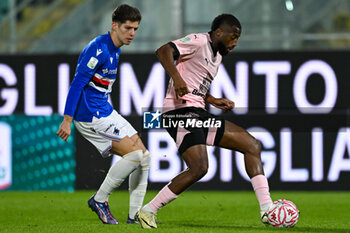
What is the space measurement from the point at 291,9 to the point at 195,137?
6.56 m

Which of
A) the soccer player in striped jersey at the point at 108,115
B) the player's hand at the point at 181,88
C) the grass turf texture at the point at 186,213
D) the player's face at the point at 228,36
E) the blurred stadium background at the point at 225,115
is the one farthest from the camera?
the blurred stadium background at the point at 225,115

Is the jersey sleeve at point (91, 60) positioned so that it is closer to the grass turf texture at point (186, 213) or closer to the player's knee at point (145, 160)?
the player's knee at point (145, 160)

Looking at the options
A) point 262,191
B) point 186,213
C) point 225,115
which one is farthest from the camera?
point 225,115

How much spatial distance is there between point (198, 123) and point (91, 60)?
1.04 meters

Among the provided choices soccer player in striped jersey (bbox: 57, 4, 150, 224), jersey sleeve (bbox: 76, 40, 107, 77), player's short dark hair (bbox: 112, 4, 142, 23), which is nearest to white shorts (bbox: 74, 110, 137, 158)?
soccer player in striped jersey (bbox: 57, 4, 150, 224)

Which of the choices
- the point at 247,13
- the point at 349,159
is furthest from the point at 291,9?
the point at 349,159

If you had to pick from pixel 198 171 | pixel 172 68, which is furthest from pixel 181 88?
pixel 198 171

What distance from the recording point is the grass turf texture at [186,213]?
6512mm

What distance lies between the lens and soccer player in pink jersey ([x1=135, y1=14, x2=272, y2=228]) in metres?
6.23

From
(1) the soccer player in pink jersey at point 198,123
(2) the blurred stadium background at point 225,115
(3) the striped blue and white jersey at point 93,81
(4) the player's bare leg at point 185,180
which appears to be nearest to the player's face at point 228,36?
(1) the soccer player in pink jersey at point 198,123

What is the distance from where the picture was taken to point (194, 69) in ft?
21.2

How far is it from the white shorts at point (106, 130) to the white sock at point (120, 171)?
167mm

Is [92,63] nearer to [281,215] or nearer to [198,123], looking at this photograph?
[198,123]

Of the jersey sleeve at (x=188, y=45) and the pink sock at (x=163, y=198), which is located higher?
the jersey sleeve at (x=188, y=45)
